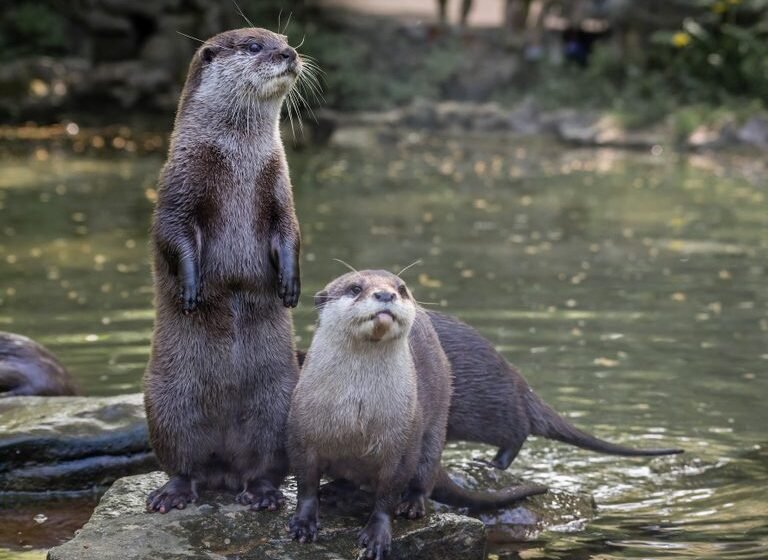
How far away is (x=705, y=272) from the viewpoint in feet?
33.3

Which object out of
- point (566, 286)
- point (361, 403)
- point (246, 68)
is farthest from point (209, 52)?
point (566, 286)

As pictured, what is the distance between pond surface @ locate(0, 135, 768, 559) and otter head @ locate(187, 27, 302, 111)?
1.73 m

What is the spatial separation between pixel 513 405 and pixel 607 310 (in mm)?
3684

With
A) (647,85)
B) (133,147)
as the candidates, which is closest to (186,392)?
(133,147)

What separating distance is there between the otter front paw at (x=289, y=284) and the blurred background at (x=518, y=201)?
1.87ft

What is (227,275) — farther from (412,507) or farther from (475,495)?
(475,495)

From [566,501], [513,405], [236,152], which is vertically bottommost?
[566,501]

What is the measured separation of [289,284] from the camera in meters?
4.26

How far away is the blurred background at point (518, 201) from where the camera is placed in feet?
19.6

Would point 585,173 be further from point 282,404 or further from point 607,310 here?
point 282,404

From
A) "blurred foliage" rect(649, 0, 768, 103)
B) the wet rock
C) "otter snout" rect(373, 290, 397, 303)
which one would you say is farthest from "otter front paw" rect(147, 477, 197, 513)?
"blurred foliage" rect(649, 0, 768, 103)

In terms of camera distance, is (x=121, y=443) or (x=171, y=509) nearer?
(x=171, y=509)

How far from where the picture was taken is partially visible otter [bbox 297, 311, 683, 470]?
5.06 meters

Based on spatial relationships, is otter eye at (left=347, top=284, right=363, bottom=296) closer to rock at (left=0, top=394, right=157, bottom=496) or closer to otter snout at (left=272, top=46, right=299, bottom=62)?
otter snout at (left=272, top=46, right=299, bottom=62)
